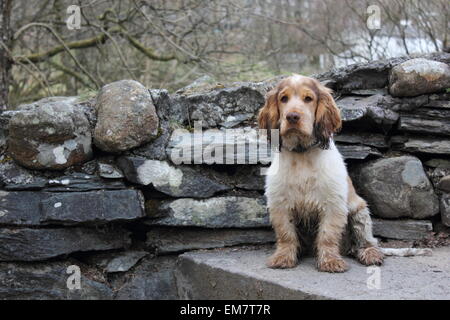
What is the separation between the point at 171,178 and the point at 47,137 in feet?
3.82

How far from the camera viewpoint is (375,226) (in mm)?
4961

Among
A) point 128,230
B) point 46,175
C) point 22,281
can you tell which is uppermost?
point 46,175

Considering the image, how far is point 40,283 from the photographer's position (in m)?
4.43

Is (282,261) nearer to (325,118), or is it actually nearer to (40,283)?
(325,118)

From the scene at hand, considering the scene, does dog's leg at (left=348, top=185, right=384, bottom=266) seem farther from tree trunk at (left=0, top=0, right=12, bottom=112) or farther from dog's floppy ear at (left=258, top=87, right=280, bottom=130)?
tree trunk at (left=0, top=0, right=12, bottom=112)

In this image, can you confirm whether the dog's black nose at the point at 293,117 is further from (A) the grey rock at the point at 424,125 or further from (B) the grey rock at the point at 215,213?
(A) the grey rock at the point at 424,125

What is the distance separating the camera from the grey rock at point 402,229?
486 centimetres

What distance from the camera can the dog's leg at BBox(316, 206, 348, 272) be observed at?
4.09m

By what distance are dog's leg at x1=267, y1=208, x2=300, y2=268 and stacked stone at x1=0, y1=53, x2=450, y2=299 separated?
624mm

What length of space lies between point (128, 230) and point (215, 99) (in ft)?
5.27

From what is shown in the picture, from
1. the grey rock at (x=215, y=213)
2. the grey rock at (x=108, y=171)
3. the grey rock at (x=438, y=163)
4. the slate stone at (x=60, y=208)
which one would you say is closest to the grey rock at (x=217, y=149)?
the grey rock at (x=215, y=213)

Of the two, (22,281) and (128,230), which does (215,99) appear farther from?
(22,281)
